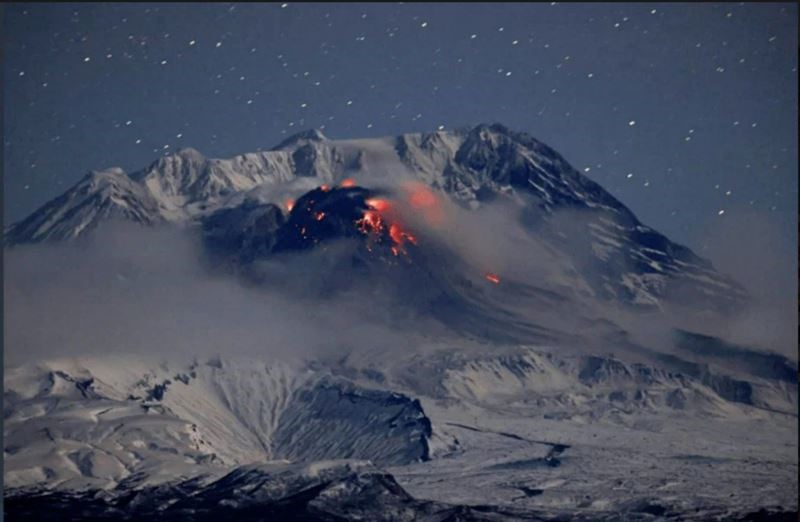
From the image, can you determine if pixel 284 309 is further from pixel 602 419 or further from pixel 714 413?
pixel 714 413

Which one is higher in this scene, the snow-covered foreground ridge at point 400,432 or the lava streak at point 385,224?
the lava streak at point 385,224

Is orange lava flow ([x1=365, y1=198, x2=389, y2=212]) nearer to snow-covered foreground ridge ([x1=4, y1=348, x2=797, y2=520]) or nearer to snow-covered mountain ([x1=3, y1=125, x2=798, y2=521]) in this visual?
snow-covered mountain ([x1=3, y1=125, x2=798, y2=521])

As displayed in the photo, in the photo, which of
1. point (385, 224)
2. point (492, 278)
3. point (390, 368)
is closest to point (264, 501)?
point (390, 368)

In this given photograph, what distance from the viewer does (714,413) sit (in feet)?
116

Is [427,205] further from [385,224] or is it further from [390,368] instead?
[390,368]

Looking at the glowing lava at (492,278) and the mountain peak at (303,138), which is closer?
Result: the mountain peak at (303,138)

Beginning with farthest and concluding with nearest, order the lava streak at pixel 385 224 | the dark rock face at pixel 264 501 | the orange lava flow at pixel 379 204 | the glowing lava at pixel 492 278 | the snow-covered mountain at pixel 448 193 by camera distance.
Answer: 1. the lava streak at pixel 385 224
2. the orange lava flow at pixel 379 204
3. the glowing lava at pixel 492 278
4. the snow-covered mountain at pixel 448 193
5. the dark rock face at pixel 264 501

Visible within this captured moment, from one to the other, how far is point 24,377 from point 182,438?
8028mm

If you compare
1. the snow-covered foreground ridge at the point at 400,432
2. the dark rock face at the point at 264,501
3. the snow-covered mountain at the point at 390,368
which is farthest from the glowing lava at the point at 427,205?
the dark rock face at the point at 264,501

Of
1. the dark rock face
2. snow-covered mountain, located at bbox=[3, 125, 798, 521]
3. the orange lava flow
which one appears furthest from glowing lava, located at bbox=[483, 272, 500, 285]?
the dark rock face

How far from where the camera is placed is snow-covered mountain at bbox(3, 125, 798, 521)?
85.3ft

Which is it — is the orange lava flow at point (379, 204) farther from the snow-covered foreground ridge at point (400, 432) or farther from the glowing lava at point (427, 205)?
the snow-covered foreground ridge at point (400, 432)

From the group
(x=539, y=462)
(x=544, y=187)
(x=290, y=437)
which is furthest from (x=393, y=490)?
(x=544, y=187)

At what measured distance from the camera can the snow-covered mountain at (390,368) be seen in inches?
1023
